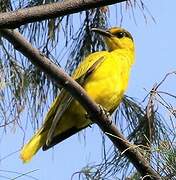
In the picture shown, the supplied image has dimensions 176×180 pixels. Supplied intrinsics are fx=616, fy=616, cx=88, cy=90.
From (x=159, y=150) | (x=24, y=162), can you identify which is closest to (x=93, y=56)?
(x=24, y=162)

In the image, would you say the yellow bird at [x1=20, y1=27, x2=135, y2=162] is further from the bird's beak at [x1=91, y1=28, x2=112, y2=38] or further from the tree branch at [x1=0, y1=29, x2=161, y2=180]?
the tree branch at [x1=0, y1=29, x2=161, y2=180]

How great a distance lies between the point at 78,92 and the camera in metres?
1.40

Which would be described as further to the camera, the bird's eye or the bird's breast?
the bird's eye

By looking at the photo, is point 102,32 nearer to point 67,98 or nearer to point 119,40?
point 67,98

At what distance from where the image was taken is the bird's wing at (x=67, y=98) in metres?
2.19

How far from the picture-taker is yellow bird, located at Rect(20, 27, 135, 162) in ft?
7.29

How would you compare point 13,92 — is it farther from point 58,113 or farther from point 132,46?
point 132,46

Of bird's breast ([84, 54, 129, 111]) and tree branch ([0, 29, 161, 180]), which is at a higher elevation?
bird's breast ([84, 54, 129, 111])

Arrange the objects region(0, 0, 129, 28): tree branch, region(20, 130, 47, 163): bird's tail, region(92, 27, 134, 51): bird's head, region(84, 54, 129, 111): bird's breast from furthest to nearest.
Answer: region(92, 27, 134, 51): bird's head < region(84, 54, 129, 111): bird's breast < region(20, 130, 47, 163): bird's tail < region(0, 0, 129, 28): tree branch

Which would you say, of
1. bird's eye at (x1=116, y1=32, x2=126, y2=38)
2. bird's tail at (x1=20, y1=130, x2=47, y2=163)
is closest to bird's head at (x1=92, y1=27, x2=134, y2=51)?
bird's eye at (x1=116, y1=32, x2=126, y2=38)

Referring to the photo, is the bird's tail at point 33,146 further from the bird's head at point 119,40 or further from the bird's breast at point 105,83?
the bird's head at point 119,40

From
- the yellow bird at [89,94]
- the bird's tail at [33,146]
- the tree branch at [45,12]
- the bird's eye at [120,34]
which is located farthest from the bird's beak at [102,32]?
the tree branch at [45,12]

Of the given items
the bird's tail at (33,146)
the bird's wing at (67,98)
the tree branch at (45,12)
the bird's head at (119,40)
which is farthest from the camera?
the bird's head at (119,40)

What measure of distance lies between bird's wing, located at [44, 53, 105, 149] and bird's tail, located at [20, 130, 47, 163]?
5 centimetres
